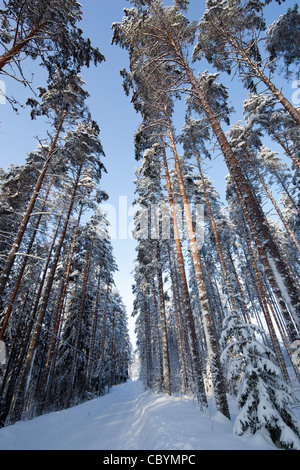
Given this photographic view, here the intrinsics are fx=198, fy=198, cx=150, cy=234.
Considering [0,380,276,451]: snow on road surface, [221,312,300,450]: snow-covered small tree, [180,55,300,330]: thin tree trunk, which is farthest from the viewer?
[180,55,300,330]: thin tree trunk

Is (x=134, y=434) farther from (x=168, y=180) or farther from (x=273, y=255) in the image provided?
(x=168, y=180)

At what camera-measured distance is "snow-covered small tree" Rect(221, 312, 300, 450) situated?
10.3 feet

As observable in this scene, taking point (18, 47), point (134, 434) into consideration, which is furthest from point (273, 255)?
point (18, 47)

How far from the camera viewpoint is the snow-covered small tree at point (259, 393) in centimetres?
313

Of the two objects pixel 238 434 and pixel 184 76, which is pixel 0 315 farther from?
pixel 184 76

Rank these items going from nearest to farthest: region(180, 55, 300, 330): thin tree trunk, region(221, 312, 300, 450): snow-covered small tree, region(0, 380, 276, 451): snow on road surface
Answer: region(221, 312, 300, 450): snow-covered small tree
region(0, 380, 276, 451): snow on road surface
region(180, 55, 300, 330): thin tree trunk

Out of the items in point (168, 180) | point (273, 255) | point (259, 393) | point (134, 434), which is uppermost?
point (168, 180)

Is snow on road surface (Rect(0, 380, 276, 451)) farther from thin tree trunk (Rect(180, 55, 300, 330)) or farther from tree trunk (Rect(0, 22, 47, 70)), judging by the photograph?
tree trunk (Rect(0, 22, 47, 70))

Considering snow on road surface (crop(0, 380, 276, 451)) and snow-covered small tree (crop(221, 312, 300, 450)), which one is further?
snow on road surface (crop(0, 380, 276, 451))

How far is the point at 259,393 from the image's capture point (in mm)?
3406

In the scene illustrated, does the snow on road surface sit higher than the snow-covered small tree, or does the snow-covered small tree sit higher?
the snow-covered small tree

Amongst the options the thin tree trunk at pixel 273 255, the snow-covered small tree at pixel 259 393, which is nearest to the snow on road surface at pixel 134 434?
the snow-covered small tree at pixel 259 393

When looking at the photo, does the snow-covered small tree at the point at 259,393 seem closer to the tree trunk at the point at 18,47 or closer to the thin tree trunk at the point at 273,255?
the thin tree trunk at the point at 273,255

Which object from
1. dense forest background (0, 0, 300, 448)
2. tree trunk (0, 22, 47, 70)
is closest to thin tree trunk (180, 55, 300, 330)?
dense forest background (0, 0, 300, 448)
